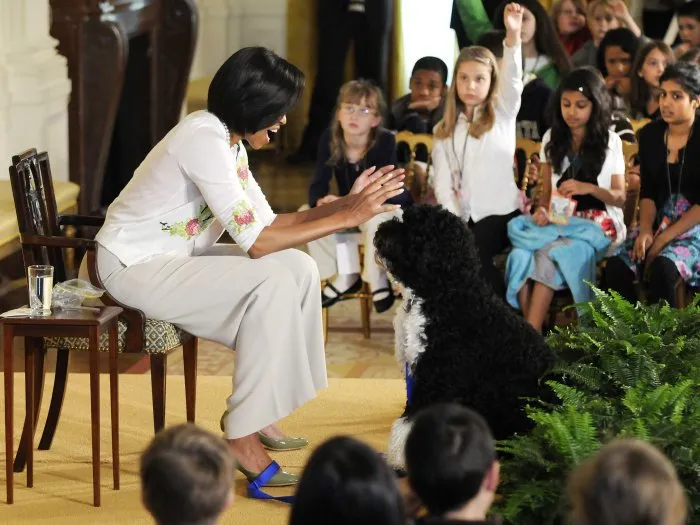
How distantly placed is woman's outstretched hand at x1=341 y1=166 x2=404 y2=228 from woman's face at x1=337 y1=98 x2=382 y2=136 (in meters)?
1.70

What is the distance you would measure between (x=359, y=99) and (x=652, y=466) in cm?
367

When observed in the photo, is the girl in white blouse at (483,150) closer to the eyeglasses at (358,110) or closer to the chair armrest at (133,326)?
the eyeglasses at (358,110)

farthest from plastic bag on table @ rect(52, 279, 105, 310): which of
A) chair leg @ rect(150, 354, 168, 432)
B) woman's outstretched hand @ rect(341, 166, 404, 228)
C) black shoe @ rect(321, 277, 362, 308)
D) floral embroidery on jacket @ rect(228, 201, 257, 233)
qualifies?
black shoe @ rect(321, 277, 362, 308)

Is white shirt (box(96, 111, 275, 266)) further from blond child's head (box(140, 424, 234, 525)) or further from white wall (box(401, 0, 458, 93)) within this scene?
white wall (box(401, 0, 458, 93))

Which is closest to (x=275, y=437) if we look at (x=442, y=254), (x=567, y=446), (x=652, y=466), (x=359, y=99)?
(x=442, y=254)

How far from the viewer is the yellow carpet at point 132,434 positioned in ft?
11.9

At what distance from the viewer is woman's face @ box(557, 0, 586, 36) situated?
7.34m

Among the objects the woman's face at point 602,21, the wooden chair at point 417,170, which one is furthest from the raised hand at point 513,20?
the woman's face at point 602,21

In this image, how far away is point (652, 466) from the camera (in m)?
2.03

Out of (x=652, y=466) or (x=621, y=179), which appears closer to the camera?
(x=652, y=466)

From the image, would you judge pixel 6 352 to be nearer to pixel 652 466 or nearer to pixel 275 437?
pixel 275 437

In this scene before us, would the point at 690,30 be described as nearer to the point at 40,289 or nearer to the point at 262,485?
the point at 262,485

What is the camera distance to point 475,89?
18.0ft

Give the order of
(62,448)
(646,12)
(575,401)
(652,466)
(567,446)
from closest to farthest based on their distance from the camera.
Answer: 1. (652,466)
2. (567,446)
3. (575,401)
4. (62,448)
5. (646,12)
